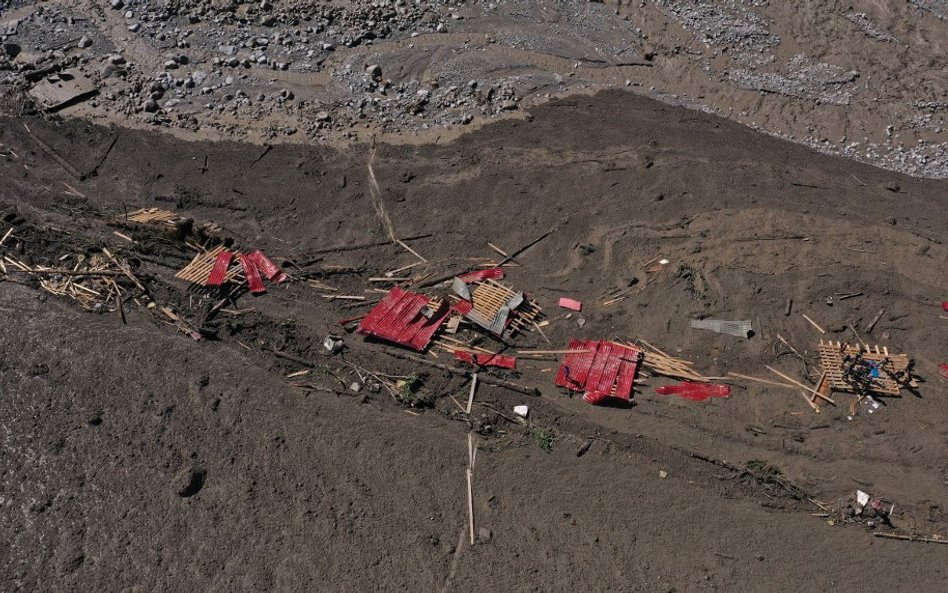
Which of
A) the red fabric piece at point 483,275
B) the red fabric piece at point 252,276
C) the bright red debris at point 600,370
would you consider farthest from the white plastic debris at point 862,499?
the red fabric piece at point 252,276

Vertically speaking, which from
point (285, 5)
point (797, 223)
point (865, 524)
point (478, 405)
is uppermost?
point (285, 5)

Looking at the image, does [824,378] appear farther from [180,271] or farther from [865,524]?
[180,271]

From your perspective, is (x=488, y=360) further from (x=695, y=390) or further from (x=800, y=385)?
(x=800, y=385)

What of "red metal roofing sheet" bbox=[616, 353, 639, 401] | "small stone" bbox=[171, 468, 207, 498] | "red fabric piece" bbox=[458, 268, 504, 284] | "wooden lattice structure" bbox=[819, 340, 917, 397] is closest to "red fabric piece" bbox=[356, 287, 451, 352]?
"red fabric piece" bbox=[458, 268, 504, 284]

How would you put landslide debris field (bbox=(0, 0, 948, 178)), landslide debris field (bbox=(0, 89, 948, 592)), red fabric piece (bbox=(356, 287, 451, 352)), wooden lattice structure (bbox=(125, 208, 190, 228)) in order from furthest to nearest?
landslide debris field (bbox=(0, 0, 948, 178)) < wooden lattice structure (bbox=(125, 208, 190, 228)) < red fabric piece (bbox=(356, 287, 451, 352)) < landslide debris field (bbox=(0, 89, 948, 592))

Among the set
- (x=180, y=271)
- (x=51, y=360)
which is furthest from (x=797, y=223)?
→ (x=51, y=360)

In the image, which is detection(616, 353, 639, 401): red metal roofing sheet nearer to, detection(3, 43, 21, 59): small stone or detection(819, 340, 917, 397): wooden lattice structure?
detection(819, 340, 917, 397): wooden lattice structure

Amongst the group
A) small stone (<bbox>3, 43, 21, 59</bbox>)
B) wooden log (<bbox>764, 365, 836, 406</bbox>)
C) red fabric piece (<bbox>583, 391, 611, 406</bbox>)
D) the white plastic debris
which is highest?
small stone (<bbox>3, 43, 21, 59</bbox>)
